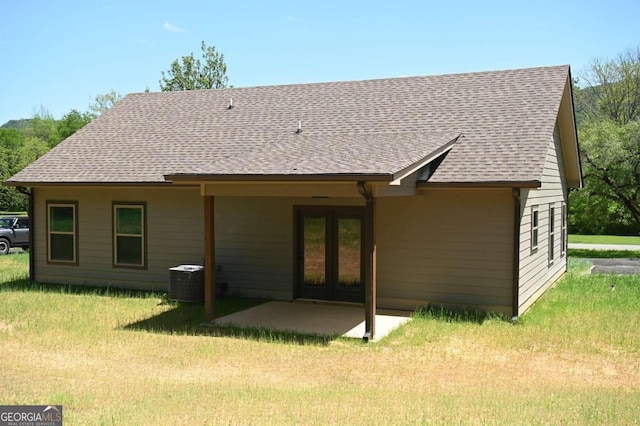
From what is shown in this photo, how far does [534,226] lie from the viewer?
549 inches

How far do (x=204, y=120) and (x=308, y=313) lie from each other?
24.2 feet

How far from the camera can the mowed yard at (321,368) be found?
6.43 m

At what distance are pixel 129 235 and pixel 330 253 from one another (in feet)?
17.1

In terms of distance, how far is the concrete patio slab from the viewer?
440 inches

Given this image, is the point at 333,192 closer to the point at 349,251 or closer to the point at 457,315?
the point at 349,251

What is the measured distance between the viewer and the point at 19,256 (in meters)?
23.4

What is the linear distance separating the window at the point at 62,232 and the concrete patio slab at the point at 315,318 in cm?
578

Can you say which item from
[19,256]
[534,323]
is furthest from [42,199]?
[534,323]

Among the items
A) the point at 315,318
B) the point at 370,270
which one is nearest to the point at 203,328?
the point at 315,318

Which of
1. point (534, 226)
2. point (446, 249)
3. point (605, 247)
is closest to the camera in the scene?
point (446, 249)

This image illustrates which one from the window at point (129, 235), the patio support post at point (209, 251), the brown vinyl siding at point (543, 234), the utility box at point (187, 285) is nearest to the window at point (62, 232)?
the window at point (129, 235)

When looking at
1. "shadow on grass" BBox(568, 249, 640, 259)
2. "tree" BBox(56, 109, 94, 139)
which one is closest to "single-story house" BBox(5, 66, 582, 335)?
"shadow on grass" BBox(568, 249, 640, 259)

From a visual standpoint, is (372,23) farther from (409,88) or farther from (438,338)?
(438,338)

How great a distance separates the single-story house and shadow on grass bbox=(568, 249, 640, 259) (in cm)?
813
